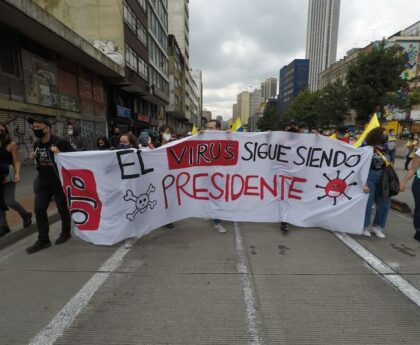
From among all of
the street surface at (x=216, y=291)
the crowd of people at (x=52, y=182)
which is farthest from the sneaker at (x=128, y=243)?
the street surface at (x=216, y=291)

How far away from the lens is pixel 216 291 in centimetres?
329

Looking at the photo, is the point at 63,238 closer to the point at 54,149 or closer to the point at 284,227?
the point at 54,149

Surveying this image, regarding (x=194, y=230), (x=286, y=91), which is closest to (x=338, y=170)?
(x=194, y=230)

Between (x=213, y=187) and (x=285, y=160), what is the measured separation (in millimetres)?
1387

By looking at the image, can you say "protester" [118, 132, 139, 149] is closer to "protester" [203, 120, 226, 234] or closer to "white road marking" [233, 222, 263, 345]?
"protester" [203, 120, 226, 234]

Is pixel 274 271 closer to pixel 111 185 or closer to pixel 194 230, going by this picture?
pixel 194 230

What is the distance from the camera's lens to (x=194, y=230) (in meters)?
5.47

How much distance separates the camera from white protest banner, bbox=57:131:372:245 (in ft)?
15.2

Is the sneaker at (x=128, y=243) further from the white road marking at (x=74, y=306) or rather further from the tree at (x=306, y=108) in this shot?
the tree at (x=306, y=108)

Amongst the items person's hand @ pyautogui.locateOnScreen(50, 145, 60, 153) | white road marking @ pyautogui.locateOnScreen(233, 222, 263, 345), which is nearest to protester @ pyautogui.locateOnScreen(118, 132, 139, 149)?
person's hand @ pyautogui.locateOnScreen(50, 145, 60, 153)

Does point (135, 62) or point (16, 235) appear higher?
point (135, 62)

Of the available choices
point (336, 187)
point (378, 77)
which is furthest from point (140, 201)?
point (378, 77)

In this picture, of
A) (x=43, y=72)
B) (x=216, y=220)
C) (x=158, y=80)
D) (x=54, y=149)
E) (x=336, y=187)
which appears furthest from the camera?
(x=158, y=80)

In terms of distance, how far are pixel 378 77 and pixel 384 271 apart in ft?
70.5
